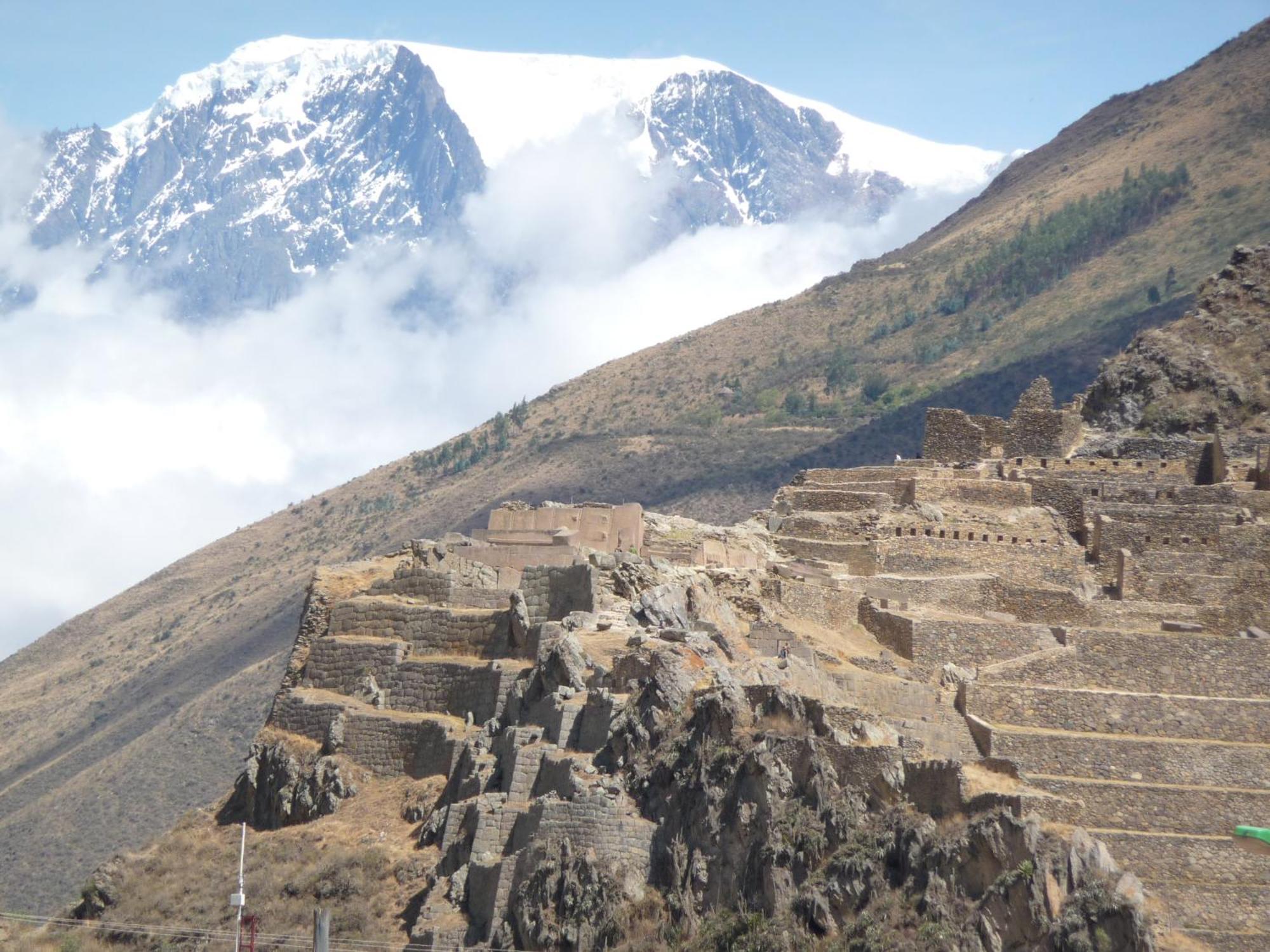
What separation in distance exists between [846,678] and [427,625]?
9.98 meters

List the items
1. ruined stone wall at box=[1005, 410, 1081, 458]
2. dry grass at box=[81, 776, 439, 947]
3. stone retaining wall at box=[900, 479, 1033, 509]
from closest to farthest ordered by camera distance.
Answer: dry grass at box=[81, 776, 439, 947]
stone retaining wall at box=[900, 479, 1033, 509]
ruined stone wall at box=[1005, 410, 1081, 458]

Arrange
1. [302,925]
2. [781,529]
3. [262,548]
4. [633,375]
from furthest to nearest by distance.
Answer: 1. [633,375]
2. [262,548]
3. [781,529]
4. [302,925]

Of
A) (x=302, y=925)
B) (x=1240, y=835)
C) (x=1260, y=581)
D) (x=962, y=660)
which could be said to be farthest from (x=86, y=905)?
(x=1260, y=581)

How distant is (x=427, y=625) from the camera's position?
1882 inches

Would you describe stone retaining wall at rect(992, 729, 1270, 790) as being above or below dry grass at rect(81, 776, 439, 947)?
below

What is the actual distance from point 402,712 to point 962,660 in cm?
1231

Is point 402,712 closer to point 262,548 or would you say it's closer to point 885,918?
point 885,918

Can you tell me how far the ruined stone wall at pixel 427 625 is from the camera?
46688 millimetres

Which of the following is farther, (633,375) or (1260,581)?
(633,375)

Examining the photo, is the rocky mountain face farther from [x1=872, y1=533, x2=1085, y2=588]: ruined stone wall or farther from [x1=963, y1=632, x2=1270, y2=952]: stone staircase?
[x1=963, y1=632, x2=1270, y2=952]: stone staircase

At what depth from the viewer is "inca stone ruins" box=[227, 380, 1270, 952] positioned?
3666 cm

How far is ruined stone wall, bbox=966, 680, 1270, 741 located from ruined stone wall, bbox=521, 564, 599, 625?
833 cm

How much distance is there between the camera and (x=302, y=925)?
4044 cm

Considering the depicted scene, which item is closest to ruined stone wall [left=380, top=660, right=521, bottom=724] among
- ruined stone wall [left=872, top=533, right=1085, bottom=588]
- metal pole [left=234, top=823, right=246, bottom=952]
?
metal pole [left=234, top=823, right=246, bottom=952]
